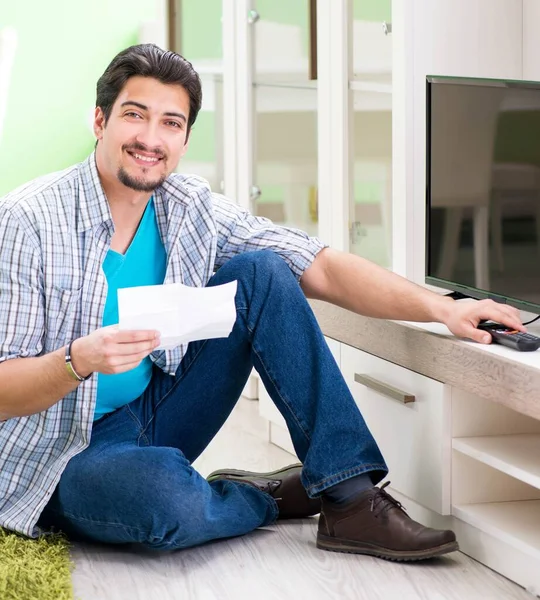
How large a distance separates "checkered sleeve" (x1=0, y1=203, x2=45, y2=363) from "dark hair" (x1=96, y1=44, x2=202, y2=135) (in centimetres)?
28

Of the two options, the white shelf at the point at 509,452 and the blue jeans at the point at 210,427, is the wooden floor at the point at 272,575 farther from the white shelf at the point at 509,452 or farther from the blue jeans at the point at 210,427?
the white shelf at the point at 509,452

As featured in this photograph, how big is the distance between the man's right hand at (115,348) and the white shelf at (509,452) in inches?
22.3

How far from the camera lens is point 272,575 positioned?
1.79 metres

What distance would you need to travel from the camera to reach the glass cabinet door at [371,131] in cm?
234

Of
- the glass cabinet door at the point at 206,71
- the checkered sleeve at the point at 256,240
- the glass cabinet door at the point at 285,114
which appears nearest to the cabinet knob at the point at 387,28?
the glass cabinet door at the point at 285,114

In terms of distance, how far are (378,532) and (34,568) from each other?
545 millimetres

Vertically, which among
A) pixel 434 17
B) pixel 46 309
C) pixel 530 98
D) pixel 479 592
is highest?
pixel 434 17

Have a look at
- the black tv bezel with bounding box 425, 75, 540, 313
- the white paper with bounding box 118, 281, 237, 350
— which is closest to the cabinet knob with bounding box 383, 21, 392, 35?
the black tv bezel with bounding box 425, 75, 540, 313

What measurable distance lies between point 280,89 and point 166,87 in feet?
3.62

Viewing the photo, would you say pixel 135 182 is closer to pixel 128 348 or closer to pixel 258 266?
pixel 258 266

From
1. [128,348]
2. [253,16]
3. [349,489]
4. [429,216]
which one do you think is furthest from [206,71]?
[128,348]

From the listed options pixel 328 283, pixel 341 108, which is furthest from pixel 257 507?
pixel 341 108

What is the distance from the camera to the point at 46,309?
178 centimetres

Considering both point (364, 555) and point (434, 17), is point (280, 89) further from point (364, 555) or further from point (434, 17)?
point (364, 555)
